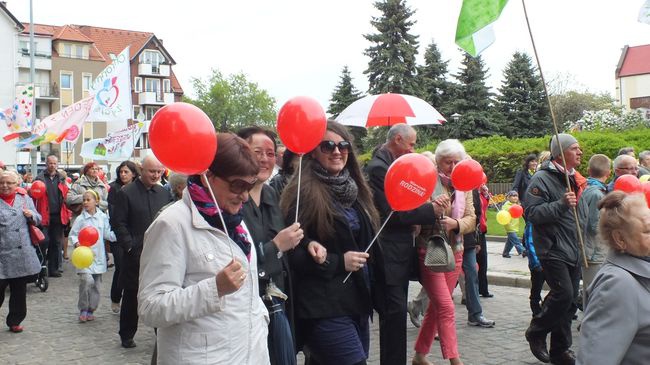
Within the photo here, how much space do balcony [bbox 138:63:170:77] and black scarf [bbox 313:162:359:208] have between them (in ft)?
241

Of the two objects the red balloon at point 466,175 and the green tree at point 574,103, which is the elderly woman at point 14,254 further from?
the green tree at point 574,103

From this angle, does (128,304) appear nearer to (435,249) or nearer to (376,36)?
(435,249)

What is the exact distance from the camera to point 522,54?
47.8 m

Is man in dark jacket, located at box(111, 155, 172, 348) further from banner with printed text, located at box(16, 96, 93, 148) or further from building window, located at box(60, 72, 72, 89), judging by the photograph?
building window, located at box(60, 72, 72, 89)

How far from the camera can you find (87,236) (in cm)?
880

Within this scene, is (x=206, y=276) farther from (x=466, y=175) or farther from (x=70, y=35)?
(x=70, y=35)

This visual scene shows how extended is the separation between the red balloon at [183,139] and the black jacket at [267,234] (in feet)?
2.88

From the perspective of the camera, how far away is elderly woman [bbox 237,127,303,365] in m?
3.78

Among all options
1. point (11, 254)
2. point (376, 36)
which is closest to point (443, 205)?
point (11, 254)

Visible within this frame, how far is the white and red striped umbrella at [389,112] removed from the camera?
33.8 ft

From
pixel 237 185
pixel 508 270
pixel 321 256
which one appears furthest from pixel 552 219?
pixel 508 270

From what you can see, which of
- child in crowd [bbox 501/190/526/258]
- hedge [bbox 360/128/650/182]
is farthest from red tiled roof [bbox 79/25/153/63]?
child in crowd [bbox 501/190/526/258]

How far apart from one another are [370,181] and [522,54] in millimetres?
44680

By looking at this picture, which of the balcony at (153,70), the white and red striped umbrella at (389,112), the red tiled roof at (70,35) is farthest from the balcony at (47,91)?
the white and red striped umbrella at (389,112)
